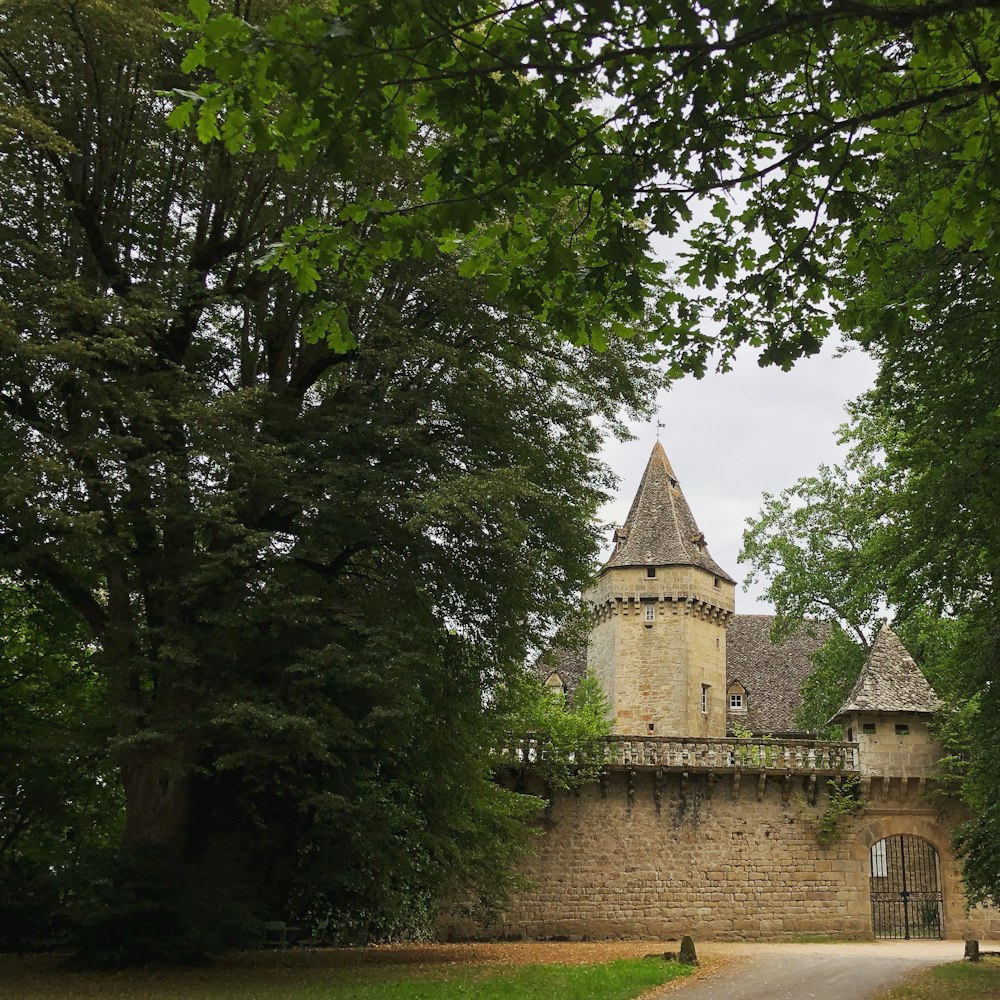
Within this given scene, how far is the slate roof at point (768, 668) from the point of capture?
37.2 m

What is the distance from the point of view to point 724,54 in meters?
5.35

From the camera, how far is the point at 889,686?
25703mm

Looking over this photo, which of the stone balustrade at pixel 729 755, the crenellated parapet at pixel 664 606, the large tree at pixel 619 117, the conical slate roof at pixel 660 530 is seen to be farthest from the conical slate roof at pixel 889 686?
the large tree at pixel 619 117

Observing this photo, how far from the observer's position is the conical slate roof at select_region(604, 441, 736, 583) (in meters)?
36.1

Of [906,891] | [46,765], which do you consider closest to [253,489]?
[46,765]

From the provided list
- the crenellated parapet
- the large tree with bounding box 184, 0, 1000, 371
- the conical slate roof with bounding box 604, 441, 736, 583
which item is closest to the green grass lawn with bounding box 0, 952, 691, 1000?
the large tree with bounding box 184, 0, 1000, 371

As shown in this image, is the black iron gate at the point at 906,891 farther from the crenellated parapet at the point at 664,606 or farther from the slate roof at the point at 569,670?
the slate roof at the point at 569,670

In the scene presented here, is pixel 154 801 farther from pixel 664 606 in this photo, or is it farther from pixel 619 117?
pixel 664 606

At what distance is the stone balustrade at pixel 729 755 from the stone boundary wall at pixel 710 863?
0.37 metres

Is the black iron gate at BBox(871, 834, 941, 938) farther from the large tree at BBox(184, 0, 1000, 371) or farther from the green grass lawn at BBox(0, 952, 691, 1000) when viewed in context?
the large tree at BBox(184, 0, 1000, 371)

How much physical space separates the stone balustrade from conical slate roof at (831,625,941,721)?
103cm

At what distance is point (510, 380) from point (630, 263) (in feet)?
36.3

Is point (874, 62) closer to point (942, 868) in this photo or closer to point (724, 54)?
point (724, 54)

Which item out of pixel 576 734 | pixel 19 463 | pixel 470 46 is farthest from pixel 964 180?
pixel 576 734
